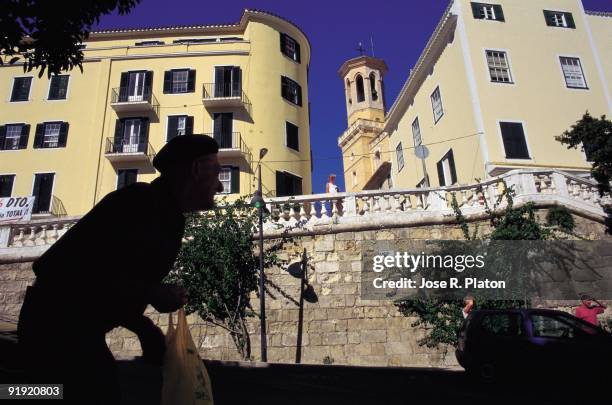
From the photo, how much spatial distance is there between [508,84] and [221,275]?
16292mm

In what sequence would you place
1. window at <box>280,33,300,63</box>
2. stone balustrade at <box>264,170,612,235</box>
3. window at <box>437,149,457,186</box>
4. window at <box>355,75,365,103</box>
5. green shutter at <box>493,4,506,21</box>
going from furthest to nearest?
window at <box>355,75,365,103</box> → window at <box>280,33,300,63</box> → green shutter at <box>493,4,506,21</box> → window at <box>437,149,457,186</box> → stone balustrade at <box>264,170,612,235</box>

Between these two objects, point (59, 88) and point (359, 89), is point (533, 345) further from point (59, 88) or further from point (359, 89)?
point (359, 89)

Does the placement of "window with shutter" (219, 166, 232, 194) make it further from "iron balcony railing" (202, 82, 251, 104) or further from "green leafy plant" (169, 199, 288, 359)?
"green leafy plant" (169, 199, 288, 359)

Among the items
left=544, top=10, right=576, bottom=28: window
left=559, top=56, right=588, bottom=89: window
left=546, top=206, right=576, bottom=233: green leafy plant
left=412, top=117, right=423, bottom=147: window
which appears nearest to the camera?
left=546, top=206, right=576, bottom=233: green leafy plant

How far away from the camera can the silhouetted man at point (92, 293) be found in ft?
4.28

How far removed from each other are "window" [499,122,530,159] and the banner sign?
72.1 ft

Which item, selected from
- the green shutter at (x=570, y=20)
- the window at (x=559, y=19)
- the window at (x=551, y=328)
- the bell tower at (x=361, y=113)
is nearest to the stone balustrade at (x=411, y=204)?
the window at (x=551, y=328)

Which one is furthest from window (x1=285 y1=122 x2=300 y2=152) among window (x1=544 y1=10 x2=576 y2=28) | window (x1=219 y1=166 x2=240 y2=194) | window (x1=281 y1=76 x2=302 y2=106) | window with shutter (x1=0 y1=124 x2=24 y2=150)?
window with shutter (x1=0 y1=124 x2=24 y2=150)

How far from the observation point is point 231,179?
943 inches

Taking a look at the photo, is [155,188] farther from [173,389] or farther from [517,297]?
[517,297]

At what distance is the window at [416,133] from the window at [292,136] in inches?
279

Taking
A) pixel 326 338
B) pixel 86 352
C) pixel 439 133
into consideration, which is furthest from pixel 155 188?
pixel 439 133

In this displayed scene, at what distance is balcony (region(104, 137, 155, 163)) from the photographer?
23828 mm

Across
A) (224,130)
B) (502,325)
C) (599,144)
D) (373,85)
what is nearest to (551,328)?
(502,325)
